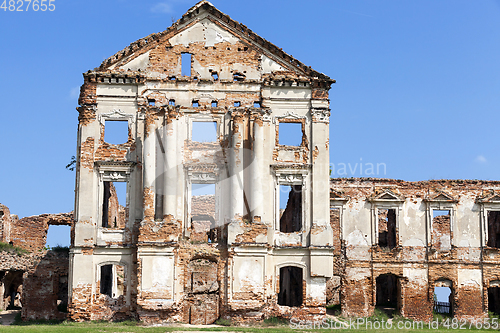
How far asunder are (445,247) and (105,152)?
47.8 feet

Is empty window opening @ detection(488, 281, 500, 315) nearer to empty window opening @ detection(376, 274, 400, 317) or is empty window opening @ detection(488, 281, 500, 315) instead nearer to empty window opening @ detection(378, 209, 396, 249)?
empty window opening @ detection(376, 274, 400, 317)

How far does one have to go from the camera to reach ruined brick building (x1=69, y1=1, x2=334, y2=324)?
826 inches

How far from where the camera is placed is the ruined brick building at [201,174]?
68.8 feet

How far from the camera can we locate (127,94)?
2252 centimetres

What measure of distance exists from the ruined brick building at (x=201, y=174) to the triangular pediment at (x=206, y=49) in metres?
0.04

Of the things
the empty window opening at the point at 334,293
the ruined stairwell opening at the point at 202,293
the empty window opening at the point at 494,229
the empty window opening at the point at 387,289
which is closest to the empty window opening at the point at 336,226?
the empty window opening at the point at 334,293

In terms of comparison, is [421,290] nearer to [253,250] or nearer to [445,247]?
[445,247]

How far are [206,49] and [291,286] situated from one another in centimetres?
1092

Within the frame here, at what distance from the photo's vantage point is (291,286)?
87.2 ft

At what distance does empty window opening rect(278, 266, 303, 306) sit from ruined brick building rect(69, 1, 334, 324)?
427 centimetres

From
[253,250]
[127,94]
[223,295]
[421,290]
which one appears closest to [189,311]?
[223,295]

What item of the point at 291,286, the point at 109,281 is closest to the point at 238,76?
the point at 291,286

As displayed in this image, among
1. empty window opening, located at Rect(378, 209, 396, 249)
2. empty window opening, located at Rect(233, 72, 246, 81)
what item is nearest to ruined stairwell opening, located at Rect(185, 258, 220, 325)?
empty window opening, located at Rect(233, 72, 246, 81)

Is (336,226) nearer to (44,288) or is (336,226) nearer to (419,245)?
(419,245)
